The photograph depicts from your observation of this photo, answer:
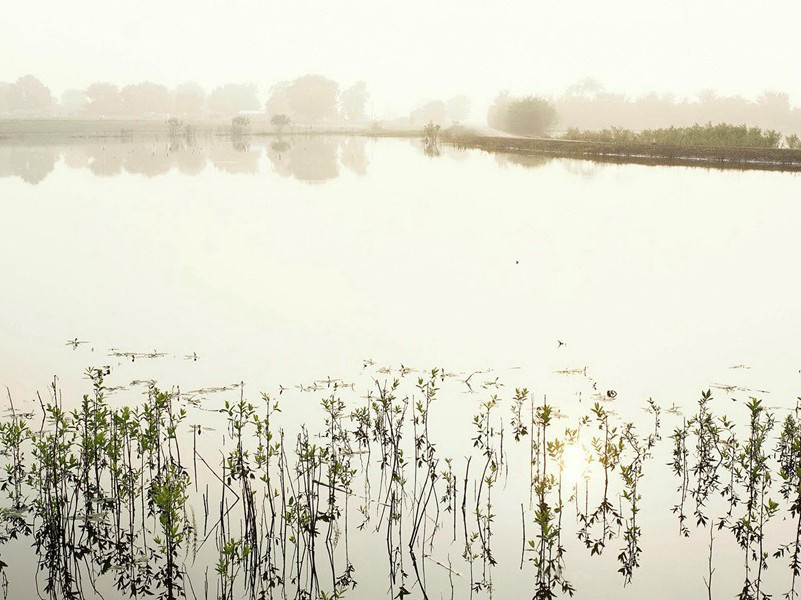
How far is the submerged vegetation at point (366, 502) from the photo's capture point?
6.71m

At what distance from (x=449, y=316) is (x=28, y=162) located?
47577 millimetres

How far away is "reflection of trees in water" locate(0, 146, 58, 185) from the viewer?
4416 centimetres

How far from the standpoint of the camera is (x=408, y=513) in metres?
7.90

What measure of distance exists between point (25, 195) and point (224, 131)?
9537 centimetres

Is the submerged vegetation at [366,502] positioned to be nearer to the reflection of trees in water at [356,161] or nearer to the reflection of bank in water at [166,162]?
the reflection of bank in water at [166,162]

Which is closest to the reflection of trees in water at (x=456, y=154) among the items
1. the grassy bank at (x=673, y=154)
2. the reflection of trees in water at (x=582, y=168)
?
the grassy bank at (x=673, y=154)

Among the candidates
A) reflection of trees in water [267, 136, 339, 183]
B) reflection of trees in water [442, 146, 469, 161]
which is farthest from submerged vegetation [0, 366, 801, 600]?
Result: reflection of trees in water [442, 146, 469, 161]

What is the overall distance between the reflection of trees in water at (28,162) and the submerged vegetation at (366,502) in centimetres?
3667

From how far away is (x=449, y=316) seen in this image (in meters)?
15.7

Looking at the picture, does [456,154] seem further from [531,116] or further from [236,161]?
[531,116]

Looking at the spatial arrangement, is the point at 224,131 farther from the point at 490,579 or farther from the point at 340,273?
the point at 490,579

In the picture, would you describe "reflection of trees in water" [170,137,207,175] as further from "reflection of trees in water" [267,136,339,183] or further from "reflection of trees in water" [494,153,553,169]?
"reflection of trees in water" [494,153,553,169]

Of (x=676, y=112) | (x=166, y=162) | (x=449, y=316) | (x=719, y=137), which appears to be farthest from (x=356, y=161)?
(x=676, y=112)

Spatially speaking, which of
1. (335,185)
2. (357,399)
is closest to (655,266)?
(357,399)
